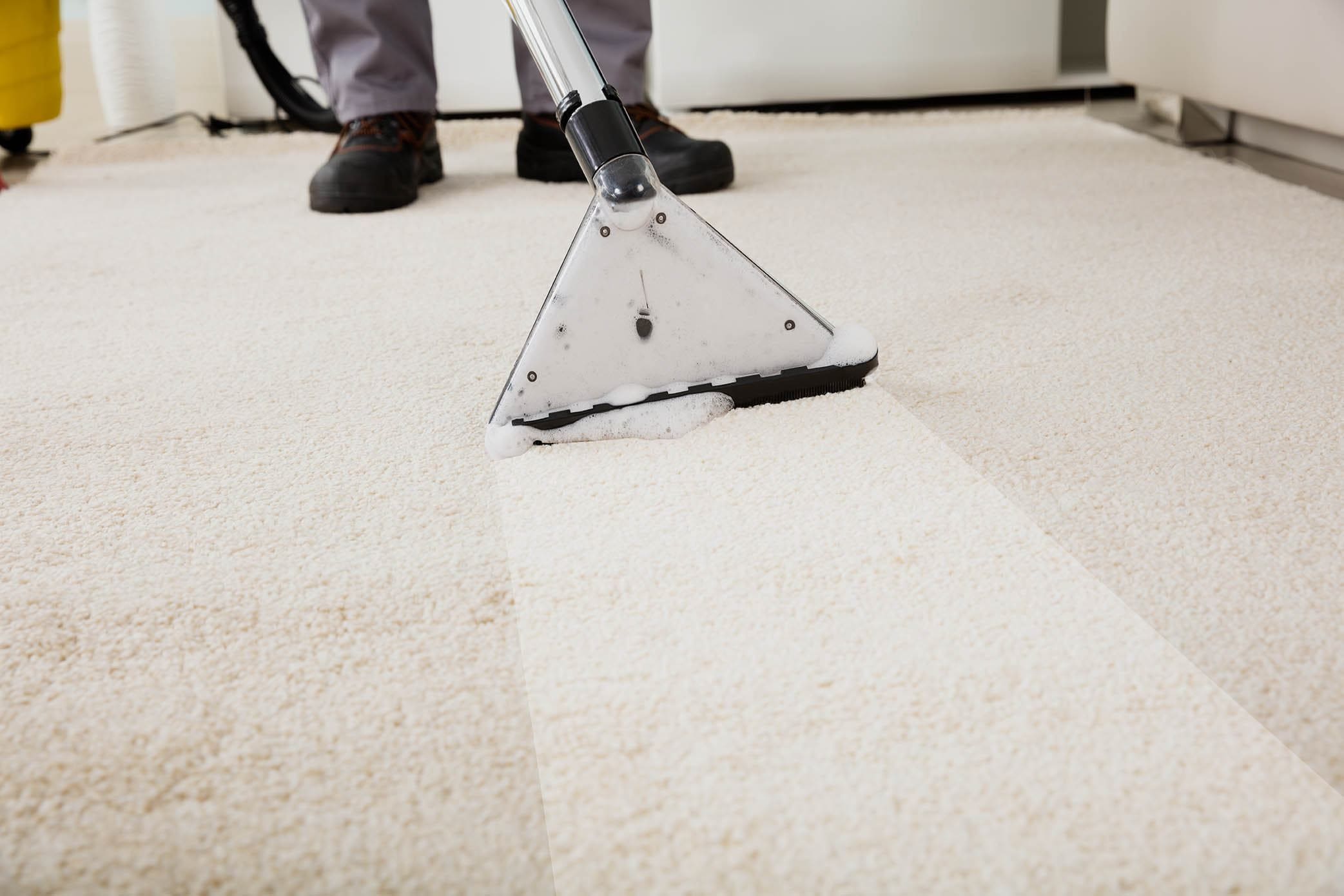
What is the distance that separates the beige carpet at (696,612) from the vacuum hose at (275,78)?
61.2 inches

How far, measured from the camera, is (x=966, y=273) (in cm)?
103

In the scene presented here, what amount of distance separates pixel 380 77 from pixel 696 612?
1.36 m

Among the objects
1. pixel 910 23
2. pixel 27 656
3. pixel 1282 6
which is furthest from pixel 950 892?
pixel 910 23

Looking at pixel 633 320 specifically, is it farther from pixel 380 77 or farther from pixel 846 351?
pixel 380 77

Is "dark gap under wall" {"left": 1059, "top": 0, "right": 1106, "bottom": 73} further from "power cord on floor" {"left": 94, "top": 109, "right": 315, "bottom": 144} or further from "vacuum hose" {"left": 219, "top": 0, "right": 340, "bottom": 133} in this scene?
"power cord on floor" {"left": 94, "top": 109, "right": 315, "bottom": 144}

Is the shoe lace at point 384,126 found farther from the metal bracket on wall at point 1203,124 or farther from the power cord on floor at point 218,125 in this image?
the metal bracket on wall at point 1203,124

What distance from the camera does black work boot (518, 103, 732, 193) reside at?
1494mm

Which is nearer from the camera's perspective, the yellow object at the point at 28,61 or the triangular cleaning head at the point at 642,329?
the triangular cleaning head at the point at 642,329

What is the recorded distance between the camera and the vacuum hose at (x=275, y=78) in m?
2.35

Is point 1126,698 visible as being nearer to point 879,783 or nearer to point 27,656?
point 879,783

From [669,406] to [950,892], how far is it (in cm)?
39

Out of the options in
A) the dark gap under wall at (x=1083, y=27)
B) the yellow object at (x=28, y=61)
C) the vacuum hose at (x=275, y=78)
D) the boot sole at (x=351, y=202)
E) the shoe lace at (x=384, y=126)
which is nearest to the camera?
the boot sole at (x=351, y=202)

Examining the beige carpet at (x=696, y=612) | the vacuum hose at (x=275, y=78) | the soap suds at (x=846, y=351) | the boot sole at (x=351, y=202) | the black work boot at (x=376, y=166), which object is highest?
the vacuum hose at (x=275, y=78)

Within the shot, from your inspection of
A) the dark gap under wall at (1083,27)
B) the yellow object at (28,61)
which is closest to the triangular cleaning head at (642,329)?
the yellow object at (28,61)
